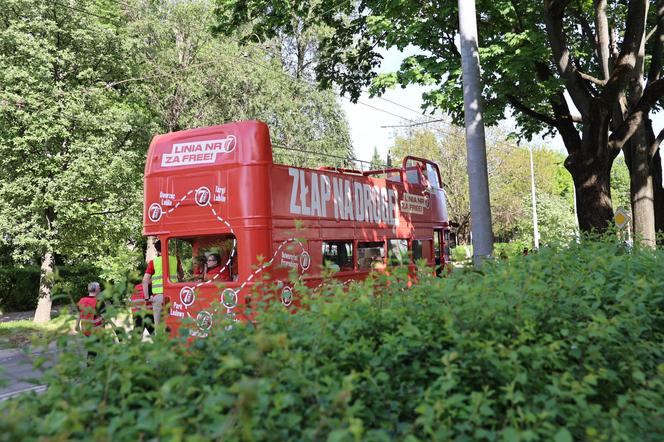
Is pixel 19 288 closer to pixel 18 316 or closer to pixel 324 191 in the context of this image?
pixel 18 316

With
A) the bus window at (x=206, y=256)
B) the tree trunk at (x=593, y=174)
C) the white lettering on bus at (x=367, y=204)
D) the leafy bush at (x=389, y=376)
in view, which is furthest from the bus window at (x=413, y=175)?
the leafy bush at (x=389, y=376)

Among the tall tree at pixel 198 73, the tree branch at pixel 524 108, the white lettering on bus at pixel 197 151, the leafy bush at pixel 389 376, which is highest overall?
the tall tree at pixel 198 73

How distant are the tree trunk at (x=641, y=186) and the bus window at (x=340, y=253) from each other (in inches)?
284

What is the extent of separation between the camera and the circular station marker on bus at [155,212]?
31.0 ft

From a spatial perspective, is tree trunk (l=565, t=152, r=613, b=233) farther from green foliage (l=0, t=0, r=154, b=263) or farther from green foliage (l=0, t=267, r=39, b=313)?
green foliage (l=0, t=267, r=39, b=313)

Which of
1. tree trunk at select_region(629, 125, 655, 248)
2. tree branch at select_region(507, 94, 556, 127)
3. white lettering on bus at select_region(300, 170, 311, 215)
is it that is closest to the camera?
white lettering on bus at select_region(300, 170, 311, 215)

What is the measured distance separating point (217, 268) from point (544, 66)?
9.42 meters

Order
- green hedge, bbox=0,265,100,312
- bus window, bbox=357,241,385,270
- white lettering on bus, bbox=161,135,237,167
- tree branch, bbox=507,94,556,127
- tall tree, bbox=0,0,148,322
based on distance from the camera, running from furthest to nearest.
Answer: green hedge, bbox=0,265,100,312 < tall tree, bbox=0,0,148,322 < tree branch, bbox=507,94,556,127 < bus window, bbox=357,241,385,270 < white lettering on bus, bbox=161,135,237,167

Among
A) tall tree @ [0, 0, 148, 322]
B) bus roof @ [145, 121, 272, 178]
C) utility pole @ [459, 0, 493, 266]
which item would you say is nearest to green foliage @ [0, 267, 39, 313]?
tall tree @ [0, 0, 148, 322]

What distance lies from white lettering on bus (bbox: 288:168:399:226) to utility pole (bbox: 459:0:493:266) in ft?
8.67

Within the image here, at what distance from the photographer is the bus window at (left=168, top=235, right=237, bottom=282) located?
9.09 meters

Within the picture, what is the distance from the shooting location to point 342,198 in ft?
35.7

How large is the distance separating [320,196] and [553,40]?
5818mm

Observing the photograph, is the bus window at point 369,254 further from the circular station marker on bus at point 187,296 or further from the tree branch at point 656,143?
the tree branch at point 656,143
